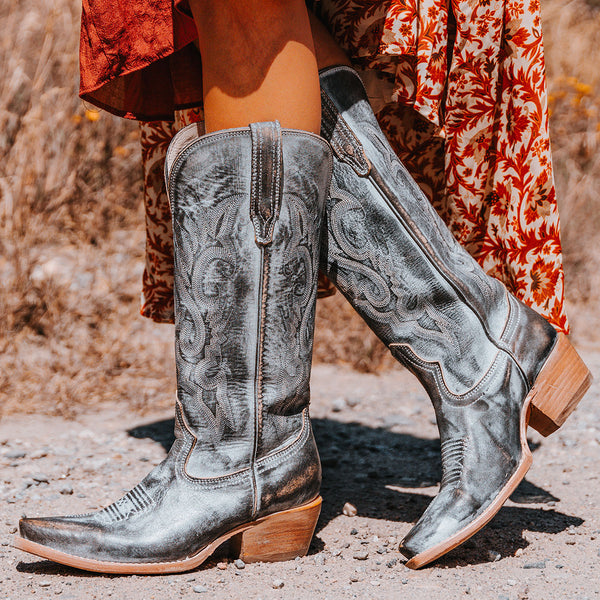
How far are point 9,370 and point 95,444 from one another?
1.62 ft

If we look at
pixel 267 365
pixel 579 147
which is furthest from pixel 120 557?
pixel 579 147

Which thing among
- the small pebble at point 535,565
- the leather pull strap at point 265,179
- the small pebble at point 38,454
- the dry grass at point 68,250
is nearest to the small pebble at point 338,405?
the dry grass at point 68,250

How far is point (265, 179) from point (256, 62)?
192mm

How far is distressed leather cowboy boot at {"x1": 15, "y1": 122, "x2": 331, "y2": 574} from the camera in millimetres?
1343

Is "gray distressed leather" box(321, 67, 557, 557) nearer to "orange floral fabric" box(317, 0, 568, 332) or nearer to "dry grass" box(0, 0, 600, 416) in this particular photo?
"orange floral fabric" box(317, 0, 568, 332)

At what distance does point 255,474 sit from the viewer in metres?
1.41

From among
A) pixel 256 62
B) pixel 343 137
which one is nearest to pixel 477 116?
pixel 343 137

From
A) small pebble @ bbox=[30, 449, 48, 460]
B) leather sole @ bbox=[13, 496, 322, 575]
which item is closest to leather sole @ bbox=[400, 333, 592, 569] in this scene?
leather sole @ bbox=[13, 496, 322, 575]

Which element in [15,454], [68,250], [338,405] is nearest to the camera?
[15,454]

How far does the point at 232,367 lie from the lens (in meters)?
1.39

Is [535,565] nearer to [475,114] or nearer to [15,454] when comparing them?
[475,114]

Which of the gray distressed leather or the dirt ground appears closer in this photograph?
the dirt ground

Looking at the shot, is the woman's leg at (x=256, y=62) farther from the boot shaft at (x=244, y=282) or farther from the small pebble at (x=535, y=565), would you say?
the small pebble at (x=535, y=565)

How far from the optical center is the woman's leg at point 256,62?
1.30 metres
